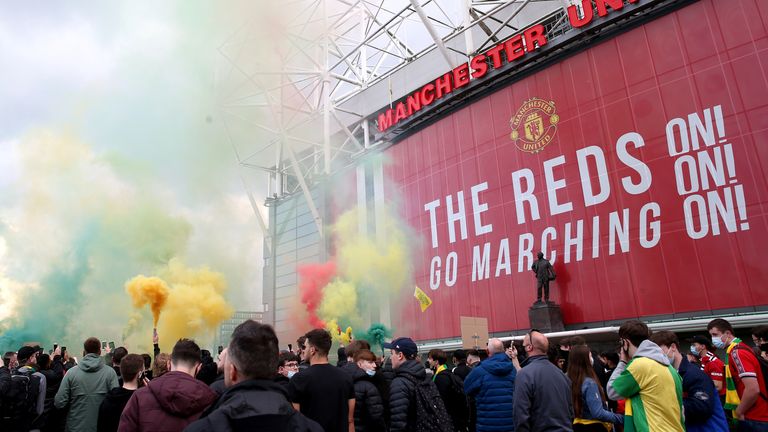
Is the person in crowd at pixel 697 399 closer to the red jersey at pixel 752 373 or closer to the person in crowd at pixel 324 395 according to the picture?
the red jersey at pixel 752 373

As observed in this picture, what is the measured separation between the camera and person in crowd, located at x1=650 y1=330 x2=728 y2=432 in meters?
4.10

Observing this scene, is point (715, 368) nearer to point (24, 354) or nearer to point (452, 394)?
point (452, 394)

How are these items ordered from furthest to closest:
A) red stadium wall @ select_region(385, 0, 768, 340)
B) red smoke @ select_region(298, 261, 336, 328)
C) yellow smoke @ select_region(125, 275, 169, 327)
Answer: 1. red smoke @ select_region(298, 261, 336, 328)
2. yellow smoke @ select_region(125, 275, 169, 327)
3. red stadium wall @ select_region(385, 0, 768, 340)

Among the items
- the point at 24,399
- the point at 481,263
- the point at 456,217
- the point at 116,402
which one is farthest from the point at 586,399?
the point at 456,217

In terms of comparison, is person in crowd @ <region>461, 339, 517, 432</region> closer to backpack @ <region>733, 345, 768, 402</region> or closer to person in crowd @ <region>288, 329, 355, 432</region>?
person in crowd @ <region>288, 329, 355, 432</region>

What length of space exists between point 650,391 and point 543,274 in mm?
14475

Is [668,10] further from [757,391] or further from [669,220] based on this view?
[757,391]

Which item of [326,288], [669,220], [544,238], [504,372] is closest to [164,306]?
[326,288]

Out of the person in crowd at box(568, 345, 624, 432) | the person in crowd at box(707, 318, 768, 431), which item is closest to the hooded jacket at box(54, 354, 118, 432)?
the person in crowd at box(568, 345, 624, 432)

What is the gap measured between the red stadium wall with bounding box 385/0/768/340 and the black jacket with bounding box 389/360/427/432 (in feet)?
45.7

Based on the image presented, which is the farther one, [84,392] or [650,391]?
[84,392]

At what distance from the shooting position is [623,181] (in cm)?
1700

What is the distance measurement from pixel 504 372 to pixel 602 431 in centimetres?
112

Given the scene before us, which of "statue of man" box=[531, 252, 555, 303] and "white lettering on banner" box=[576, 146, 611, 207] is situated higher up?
"white lettering on banner" box=[576, 146, 611, 207]
